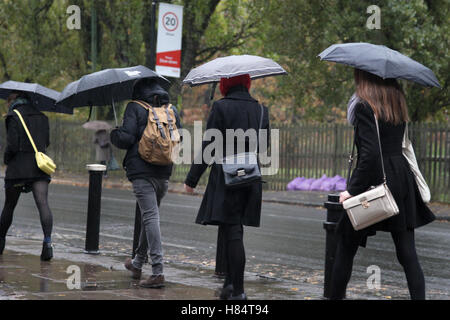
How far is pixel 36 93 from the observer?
906 centimetres

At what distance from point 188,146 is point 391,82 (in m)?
23.6

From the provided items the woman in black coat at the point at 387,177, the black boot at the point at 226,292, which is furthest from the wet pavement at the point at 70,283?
the woman in black coat at the point at 387,177

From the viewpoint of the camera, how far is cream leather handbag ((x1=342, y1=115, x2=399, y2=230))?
5.62 meters

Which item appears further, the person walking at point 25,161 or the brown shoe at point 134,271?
the person walking at point 25,161

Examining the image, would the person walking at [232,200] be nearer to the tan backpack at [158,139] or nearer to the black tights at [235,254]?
the black tights at [235,254]

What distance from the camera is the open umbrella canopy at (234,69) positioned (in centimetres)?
685

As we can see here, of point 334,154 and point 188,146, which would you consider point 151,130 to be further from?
point 188,146

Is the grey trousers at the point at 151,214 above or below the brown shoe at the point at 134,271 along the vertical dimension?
above

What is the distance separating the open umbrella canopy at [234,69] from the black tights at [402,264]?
1.84 m

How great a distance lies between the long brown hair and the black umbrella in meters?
2.49

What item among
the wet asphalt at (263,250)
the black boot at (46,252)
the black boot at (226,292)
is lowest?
the wet asphalt at (263,250)

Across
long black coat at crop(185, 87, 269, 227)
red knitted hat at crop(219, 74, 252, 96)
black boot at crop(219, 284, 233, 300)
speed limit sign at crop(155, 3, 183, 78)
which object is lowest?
black boot at crop(219, 284, 233, 300)

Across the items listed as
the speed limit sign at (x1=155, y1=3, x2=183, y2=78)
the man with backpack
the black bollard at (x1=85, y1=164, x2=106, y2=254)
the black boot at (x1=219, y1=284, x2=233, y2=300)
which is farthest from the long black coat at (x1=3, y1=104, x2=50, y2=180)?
the speed limit sign at (x1=155, y1=3, x2=183, y2=78)

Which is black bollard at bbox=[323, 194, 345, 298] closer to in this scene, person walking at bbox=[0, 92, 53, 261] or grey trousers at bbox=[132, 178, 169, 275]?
grey trousers at bbox=[132, 178, 169, 275]
